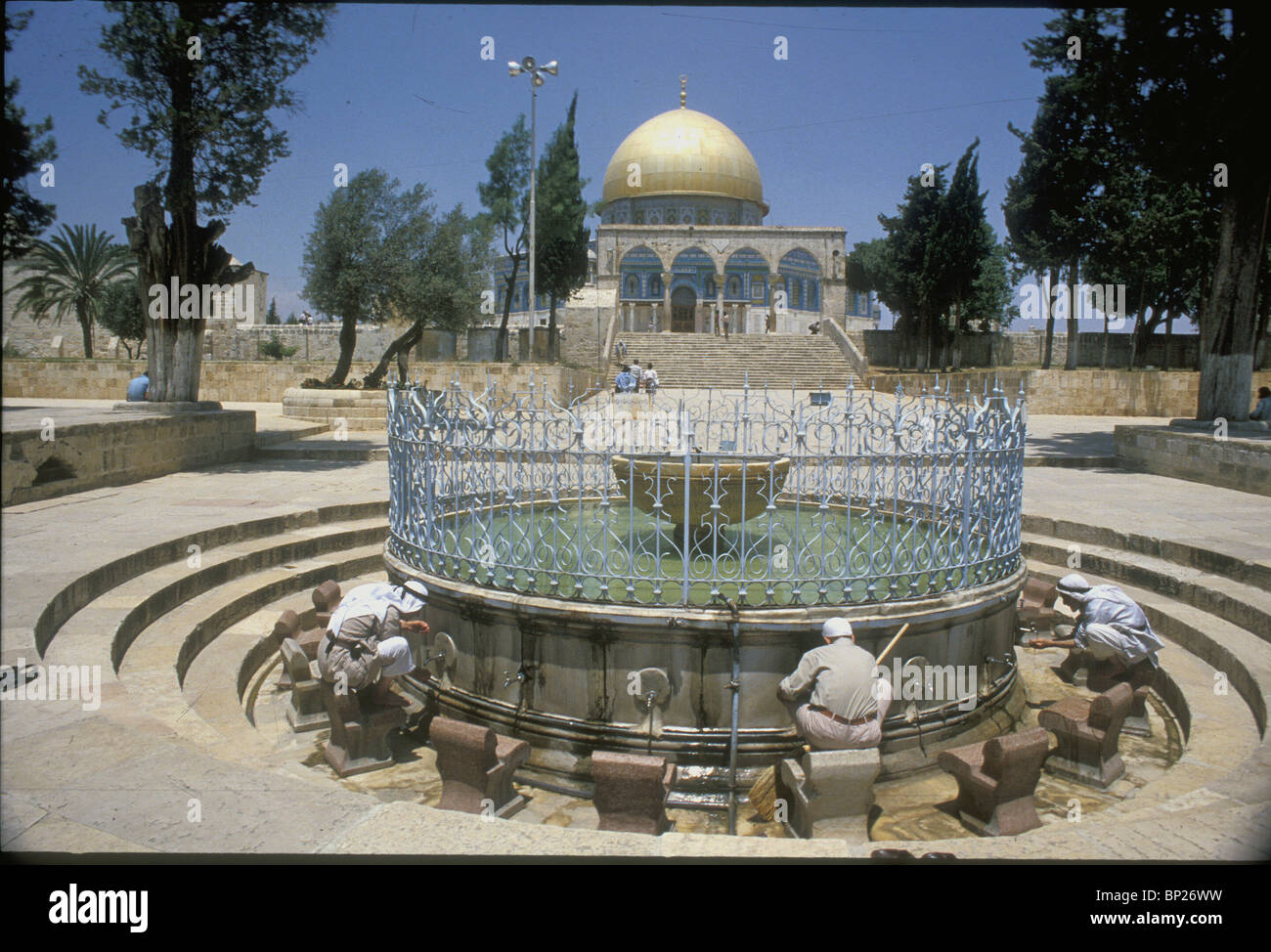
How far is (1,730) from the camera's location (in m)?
3.78

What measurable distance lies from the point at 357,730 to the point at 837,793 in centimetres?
260

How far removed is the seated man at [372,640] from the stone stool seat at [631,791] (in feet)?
4.92

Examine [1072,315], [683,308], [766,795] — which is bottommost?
[766,795]

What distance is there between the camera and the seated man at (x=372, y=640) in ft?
15.3

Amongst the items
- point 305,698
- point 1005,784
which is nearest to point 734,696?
point 1005,784

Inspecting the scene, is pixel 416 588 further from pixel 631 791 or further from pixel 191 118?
pixel 191 118

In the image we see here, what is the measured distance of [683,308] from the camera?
4491cm

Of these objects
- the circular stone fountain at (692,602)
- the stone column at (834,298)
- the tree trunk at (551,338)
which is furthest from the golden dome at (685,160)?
the circular stone fountain at (692,602)

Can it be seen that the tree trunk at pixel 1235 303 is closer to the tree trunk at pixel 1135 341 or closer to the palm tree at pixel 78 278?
the tree trunk at pixel 1135 341

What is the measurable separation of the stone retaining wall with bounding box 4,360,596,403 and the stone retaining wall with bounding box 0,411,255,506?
9.66 metres

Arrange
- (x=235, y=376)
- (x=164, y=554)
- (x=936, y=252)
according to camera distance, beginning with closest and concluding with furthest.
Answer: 1. (x=164, y=554)
2. (x=235, y=376)
3. (x=936, y=252)
